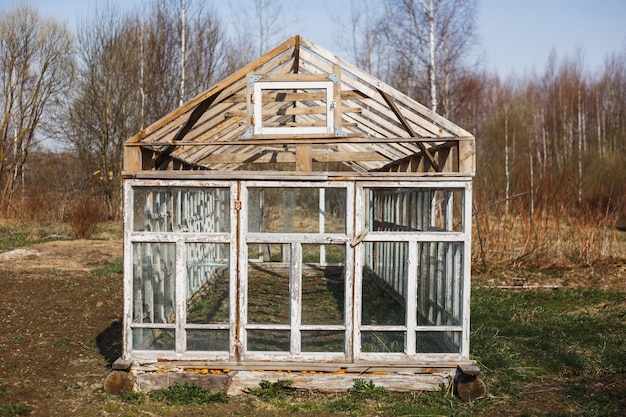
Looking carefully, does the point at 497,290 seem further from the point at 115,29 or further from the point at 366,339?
the point at 115,29

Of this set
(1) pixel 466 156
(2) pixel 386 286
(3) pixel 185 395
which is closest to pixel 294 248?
(3) pixel 185 395

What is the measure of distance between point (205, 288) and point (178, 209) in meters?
2.80

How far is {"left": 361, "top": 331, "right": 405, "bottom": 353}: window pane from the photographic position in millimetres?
7141

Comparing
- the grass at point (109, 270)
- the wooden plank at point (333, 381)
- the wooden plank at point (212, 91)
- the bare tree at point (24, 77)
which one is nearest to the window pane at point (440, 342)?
the wooden plank at point (333, 381)

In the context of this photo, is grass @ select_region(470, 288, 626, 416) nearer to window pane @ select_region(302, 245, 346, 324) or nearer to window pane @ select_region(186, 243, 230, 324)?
window pane @ select_region(302, 245, 346, 324)

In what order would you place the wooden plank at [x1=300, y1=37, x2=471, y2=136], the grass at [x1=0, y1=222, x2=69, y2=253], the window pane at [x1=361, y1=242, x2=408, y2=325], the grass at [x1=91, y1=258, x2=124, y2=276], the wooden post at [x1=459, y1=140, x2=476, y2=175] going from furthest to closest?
1. the grass at [x1=0, y1=222, x2=69, y2=253]
2. the grass at [x1=91, y1=258, x2=124, y2=276]
3. the window pane at [x1=361, y1=242, x2=408, y2=325]
4. the wooden plank at [x1=300, y1=37, x2=471, y2=136]
5. the wooden post at [x1=459, y1=140, x2=476, y2=175]

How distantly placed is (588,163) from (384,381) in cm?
2710

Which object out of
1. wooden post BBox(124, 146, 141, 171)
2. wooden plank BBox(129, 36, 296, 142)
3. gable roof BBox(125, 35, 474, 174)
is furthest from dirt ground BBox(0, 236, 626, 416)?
wooden plank BBox(129, 36, 296, 142)

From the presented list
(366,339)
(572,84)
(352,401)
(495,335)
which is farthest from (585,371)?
(572,84)

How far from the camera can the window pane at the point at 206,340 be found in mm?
6562

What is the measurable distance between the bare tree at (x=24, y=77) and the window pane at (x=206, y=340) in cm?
2394

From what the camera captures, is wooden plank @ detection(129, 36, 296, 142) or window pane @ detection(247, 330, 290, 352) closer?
wooden plank @ detection(129, 36, 296, 142)

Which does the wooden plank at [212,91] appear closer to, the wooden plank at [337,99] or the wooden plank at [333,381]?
the wooden plank at [337,99]

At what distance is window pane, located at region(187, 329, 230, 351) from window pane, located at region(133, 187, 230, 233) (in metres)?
1.31
